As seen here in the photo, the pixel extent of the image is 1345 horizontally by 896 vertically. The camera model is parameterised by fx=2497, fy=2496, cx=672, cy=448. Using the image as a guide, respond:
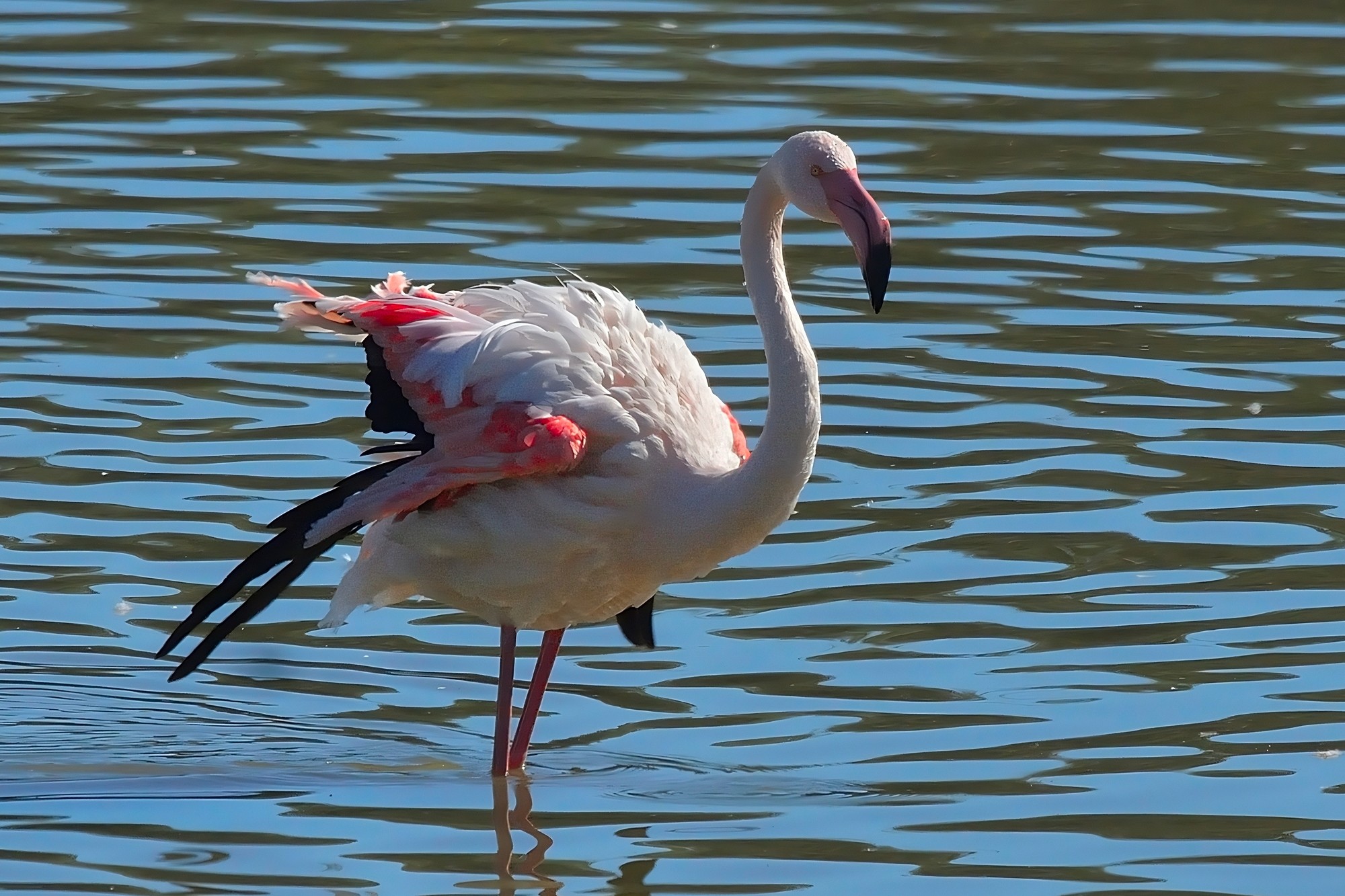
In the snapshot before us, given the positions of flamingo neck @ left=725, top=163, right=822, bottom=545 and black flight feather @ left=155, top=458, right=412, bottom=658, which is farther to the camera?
black flight feather @ left=155, top=458, right=412, bottom=658

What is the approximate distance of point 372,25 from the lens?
14.7m

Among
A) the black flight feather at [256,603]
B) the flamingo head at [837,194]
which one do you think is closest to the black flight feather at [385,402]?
the black flight feather at [256,603]

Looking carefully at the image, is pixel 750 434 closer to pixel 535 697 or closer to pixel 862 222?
pixel 535 697

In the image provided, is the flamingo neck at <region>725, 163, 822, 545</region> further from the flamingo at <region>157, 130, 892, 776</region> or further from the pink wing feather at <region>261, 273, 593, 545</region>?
the pink wing feather at <region>261, 273, 593, 545</region>

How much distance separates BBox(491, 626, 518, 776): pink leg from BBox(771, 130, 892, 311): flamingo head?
1410 millimetres

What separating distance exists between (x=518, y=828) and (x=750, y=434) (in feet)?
10.2

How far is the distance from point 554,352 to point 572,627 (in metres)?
1.59

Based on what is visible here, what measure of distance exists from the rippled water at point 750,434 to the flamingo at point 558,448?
1.59 ft

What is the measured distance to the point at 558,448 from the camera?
6.28 metres

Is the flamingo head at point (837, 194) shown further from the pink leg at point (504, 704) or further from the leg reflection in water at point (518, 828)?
the leg reflection in water at point (518, 828)

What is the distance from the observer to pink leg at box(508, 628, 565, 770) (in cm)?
660

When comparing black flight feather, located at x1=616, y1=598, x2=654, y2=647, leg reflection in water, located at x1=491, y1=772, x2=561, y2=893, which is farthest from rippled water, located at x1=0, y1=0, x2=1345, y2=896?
black flight feather, located at x1=616, y1=598, x2=654, y2=647

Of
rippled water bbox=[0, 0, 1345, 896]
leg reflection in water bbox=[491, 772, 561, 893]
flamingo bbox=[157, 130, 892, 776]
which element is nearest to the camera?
leg reflection in water bbox=[491, 772, 561, 893]

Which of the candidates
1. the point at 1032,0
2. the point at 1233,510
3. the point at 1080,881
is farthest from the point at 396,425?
the point at 1032,0
